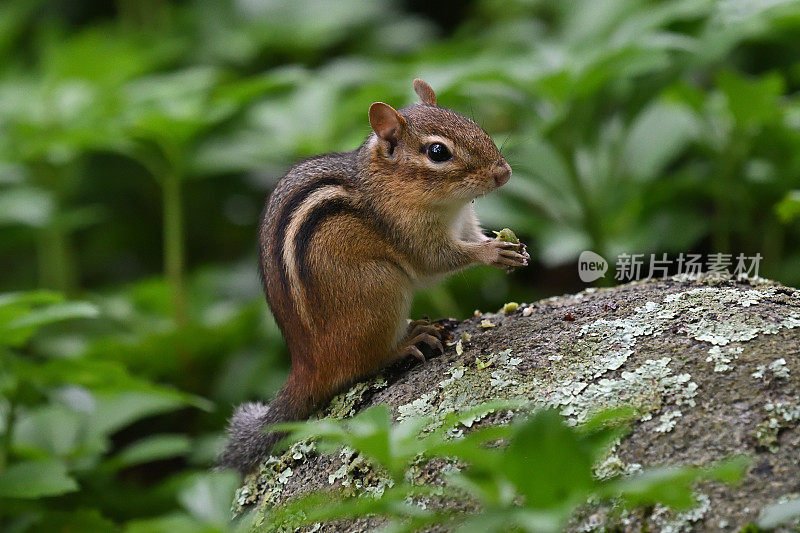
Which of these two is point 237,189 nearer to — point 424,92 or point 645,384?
point 424,92

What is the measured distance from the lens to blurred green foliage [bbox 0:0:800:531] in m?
3.47

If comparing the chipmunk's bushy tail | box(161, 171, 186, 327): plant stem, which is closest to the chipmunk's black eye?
the chipmunk's bushy tail

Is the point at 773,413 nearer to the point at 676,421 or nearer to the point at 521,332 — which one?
the point at 676,421

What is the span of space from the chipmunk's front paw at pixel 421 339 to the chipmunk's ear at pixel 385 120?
0.63 metres

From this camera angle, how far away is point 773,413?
1877 mm

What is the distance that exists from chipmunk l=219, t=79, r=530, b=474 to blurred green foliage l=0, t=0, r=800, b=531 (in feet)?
1.51

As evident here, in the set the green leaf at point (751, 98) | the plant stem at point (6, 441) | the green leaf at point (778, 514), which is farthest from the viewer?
the green leaf at point (751, 98)

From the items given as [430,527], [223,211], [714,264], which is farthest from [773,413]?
[223,211]

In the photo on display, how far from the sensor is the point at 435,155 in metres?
2.78

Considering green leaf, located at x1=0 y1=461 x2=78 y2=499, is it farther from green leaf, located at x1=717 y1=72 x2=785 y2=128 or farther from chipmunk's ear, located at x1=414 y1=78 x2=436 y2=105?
green leaf, located at x1=717 y1=72 x2=785 y2=128

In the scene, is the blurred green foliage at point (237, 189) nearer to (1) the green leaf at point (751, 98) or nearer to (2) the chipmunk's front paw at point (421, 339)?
(1) the green leaf at point (751, 98)

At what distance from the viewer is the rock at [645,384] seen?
1793mm

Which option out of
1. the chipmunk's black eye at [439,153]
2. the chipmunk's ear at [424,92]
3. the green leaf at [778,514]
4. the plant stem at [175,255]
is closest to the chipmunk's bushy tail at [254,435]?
the chipmunk's black eye at [439,153]

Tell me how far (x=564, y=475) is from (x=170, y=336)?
3311mm
